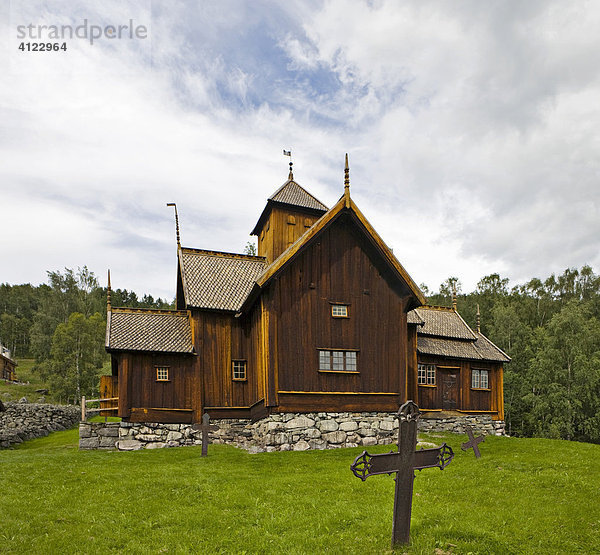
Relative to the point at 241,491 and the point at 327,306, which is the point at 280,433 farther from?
the point at 241,491

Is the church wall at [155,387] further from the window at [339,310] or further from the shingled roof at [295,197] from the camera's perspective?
the shingled roof at [295,197]

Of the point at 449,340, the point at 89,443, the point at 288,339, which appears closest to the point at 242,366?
the point at 288,339

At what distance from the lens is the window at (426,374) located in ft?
86.3

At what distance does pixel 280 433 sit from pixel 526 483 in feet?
31.6

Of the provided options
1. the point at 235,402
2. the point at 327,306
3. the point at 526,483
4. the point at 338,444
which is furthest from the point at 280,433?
the point at 526,483

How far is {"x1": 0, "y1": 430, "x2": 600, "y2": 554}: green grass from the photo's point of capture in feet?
30.0

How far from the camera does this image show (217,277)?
2598 centimetres

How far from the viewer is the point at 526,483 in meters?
13.3

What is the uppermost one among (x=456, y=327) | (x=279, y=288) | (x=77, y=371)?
(x=279, y=288)

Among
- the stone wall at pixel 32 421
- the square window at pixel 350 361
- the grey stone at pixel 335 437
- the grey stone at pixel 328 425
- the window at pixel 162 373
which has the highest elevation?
the square window at pixel 350 361

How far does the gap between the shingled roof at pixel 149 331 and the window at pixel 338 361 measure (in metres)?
6.03

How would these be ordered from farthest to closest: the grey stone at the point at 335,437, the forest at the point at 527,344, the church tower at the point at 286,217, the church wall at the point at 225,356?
the forest at the point at 527,344 → the church tower at the point at 286,217 → the church wall at the point at 225,356 → the grey stone at the point at 335,437

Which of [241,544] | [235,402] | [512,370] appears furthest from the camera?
[512,370]

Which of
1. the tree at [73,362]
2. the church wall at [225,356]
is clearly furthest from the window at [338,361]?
the tree at [73,362]
